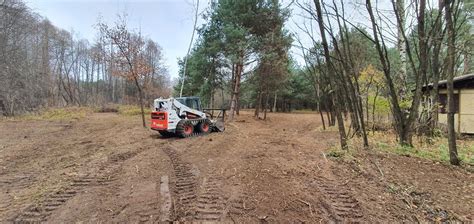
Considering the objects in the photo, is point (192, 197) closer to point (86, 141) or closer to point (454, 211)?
point (454, 211)

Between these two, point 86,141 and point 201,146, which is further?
point 86,141

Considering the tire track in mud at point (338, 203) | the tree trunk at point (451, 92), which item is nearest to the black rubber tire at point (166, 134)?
the tire track in mud at point (338, 203)

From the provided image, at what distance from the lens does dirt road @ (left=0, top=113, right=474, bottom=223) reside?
11.5 feet

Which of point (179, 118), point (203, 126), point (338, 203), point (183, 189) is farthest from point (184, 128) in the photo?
point (338, 203)

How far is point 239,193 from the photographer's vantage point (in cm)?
405

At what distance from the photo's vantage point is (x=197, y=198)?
3.96 metres

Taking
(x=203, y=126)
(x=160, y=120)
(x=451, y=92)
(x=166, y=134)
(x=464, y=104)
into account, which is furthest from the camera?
(x=464, y=104)

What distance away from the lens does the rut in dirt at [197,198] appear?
11.2 feet

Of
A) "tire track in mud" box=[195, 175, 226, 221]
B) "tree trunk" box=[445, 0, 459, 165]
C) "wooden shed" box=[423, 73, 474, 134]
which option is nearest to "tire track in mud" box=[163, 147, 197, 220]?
"tire track in mud" box=[195, 175, 226, 221]

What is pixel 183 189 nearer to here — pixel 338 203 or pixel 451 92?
pixel 338 203

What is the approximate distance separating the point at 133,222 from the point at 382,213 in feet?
9.82

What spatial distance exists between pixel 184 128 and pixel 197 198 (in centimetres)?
684

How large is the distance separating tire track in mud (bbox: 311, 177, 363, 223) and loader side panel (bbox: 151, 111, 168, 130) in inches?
274

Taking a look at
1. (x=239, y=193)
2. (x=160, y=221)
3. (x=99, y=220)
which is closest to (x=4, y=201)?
(x=99, y=220)
